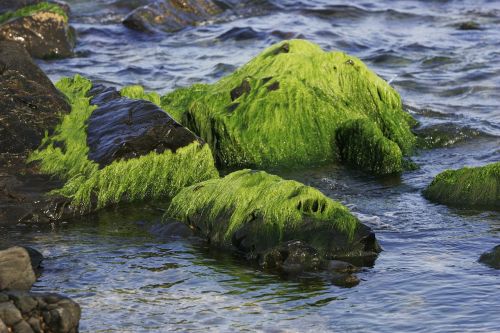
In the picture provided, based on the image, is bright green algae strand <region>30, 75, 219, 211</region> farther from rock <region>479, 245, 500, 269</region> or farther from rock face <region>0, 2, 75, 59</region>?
rock face <region>0, 2, 75, 59</region>

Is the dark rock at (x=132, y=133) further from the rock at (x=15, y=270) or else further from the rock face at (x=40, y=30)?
the rock face at (x=40, y=30)

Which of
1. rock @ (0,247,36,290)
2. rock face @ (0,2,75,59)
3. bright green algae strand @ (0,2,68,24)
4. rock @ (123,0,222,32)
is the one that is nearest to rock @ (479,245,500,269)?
rock @ (0,247,36,290)

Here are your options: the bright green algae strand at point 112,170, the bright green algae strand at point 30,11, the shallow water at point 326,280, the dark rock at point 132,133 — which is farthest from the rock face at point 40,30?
the dark rock at point 132,133

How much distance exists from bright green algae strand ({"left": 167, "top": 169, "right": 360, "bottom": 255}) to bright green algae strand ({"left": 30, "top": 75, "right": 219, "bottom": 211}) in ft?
2.40

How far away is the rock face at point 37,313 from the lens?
487 cm

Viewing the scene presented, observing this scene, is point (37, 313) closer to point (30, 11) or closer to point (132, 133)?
point (132, 133)

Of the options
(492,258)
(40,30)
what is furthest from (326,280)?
(40,30)

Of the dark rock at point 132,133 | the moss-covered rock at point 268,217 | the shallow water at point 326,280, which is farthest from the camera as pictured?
the dark rock at point 132,133

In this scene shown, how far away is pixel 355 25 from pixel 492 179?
10784 mm

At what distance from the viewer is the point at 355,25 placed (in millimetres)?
18500

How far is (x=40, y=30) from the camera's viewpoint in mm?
15398

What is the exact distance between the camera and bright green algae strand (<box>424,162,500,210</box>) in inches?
315

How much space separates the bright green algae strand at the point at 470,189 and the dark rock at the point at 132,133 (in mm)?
2268

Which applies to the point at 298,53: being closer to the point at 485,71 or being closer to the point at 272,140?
the point at 272,140
